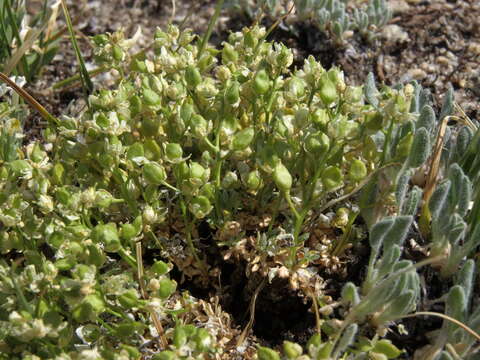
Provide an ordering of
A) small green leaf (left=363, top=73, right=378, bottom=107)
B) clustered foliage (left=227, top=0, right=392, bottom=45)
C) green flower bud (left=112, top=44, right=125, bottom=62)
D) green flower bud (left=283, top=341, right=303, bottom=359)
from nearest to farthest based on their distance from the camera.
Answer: green flower bud (left=283, top=341, right=303, bottom=359)
small green leaf (left=363, top=73, right=378, bottom=107)
green flower bud (left=112, top=44, right=125, bottom=62)
clustered foliage (left=227, top=0, right=392, bottom=45)

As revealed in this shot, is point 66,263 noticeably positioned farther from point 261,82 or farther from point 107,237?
point 261,82

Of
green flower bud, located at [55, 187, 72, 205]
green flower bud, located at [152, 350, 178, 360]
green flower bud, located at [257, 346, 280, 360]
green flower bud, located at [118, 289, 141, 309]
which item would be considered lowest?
green flower bud, located at [257, 346, 280, 360]

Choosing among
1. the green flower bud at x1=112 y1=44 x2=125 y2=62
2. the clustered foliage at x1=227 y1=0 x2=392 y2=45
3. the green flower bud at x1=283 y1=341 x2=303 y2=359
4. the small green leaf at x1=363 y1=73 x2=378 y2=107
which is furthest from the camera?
the clustered foliage at x1=227 y1=0 x2=392 y2=45

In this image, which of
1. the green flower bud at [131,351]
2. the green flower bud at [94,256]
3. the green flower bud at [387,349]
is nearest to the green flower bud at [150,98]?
the green flower bud at [94,256]

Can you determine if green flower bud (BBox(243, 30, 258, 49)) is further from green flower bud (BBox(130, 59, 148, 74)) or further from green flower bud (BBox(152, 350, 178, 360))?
green flower bud (BBox(152, 350, 178, 360))

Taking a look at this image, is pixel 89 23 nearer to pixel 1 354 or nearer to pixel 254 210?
pixel 254 210

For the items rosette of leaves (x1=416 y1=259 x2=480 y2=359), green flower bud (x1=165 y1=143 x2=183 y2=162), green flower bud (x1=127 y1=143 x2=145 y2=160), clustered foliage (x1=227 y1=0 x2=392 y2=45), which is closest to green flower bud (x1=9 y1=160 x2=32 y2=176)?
green flower bud (x1=127 y1=143 x2=145 y2=160)

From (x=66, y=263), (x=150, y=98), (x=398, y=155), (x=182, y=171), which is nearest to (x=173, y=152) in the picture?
(x=182, y=171)
